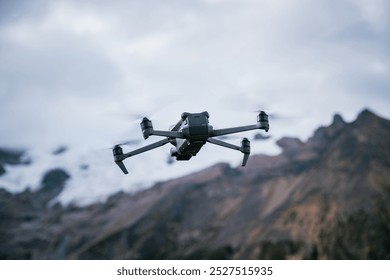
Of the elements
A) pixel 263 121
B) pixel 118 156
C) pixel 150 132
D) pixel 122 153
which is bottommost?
pixel 118 156

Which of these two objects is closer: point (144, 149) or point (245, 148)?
point (144, 149)

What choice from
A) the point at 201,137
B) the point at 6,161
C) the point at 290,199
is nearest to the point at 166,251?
the point at 290,199

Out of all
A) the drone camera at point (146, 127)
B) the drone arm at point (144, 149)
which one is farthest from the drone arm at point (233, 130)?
the drone arm at point (144, 149)

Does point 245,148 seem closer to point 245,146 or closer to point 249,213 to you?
point 245,146

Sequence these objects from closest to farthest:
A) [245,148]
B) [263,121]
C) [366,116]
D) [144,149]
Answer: [144,149] → [263,121] → [245,148] → [366,116]

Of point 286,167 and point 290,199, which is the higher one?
point 286,167

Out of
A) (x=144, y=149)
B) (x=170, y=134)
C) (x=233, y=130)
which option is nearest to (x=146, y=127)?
(x=170, y=134)

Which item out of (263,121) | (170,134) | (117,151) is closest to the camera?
(170,134)
